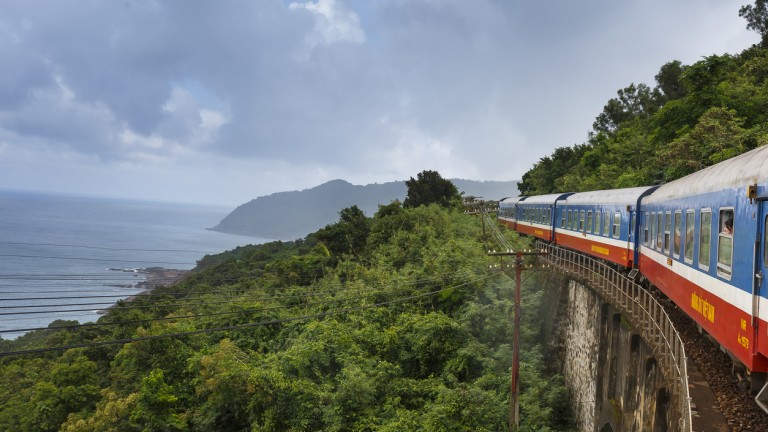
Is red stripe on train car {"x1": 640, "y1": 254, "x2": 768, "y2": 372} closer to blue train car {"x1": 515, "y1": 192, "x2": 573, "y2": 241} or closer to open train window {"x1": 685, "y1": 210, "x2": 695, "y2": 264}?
open train window {"x1": 685, "y1": 210, "x2": 695, "y2": 264}

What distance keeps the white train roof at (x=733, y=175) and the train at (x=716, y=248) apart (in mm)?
15

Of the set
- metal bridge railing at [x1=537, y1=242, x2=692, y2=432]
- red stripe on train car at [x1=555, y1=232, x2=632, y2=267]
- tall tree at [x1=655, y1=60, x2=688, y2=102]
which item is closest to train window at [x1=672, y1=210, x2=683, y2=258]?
metal bridge railing at [x1=537, y1=242, x2=692, y2=432]

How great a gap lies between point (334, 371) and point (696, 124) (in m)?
21.6

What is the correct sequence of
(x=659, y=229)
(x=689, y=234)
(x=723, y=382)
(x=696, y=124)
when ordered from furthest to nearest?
(x=696, y=124) → (x=659, y=229) → (x=689, y=234) → (x=723, y=382)

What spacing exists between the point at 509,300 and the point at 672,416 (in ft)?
41.8

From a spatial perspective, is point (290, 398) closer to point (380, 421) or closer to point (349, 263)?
point (380, 421)

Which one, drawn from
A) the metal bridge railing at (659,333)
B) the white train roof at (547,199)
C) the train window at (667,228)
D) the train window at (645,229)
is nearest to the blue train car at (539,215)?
the white train roof at (547,199)

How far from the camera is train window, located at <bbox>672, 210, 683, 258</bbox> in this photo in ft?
30.8

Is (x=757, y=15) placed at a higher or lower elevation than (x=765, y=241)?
higher

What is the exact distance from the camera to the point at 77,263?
319ft

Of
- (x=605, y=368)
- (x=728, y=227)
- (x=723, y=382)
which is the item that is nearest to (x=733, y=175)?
(x=728, y=227)

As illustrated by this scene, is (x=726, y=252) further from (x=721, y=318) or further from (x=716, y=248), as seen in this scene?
(x=721, y=318)

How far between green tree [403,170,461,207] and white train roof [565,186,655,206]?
126 ft

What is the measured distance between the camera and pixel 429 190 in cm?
6075
